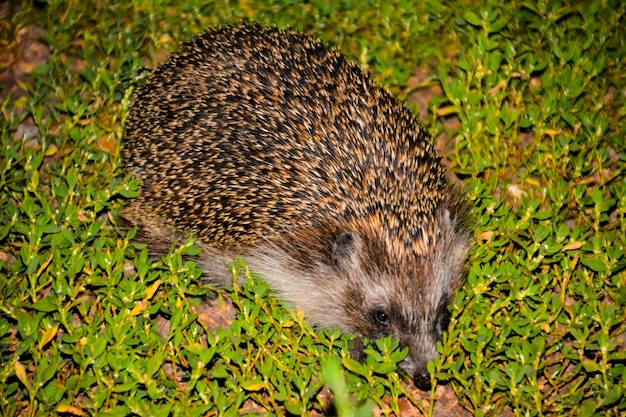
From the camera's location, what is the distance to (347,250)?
335 cm

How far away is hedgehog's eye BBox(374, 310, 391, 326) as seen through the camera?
10.9 ft

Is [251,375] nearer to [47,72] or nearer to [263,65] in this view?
[263,65]

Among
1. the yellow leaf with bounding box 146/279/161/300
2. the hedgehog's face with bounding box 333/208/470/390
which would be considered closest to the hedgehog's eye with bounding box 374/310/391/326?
the hedgehog's face with bounding box 333/208/470/390

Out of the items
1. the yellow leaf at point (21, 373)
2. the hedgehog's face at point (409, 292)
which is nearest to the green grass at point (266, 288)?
the yellow leaf at point (21, 373)

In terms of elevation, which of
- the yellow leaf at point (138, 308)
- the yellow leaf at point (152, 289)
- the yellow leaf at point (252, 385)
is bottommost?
the yellow leaf at point (138, 308)

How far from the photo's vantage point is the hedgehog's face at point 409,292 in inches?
127

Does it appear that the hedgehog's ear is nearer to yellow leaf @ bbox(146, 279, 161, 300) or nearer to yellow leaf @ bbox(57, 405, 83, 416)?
yellow leaf @ bbox(146, 279, 161, 300)

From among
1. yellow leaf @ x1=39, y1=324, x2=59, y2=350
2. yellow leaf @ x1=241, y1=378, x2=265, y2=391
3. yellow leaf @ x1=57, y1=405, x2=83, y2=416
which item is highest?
yellow leaf @ x1=241, y1=378, x2=265, y2=391

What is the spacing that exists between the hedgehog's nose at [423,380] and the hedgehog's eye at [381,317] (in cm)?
30

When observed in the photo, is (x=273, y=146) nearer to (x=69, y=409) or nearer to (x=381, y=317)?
(x=381, y=317)

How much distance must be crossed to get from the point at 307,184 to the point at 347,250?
1.30ft

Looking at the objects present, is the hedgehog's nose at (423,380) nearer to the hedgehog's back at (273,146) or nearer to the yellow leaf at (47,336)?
the hedgehog's back at (273,146)

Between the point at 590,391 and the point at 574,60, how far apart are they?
7.31ft

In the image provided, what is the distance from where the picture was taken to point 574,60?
14.2ft
